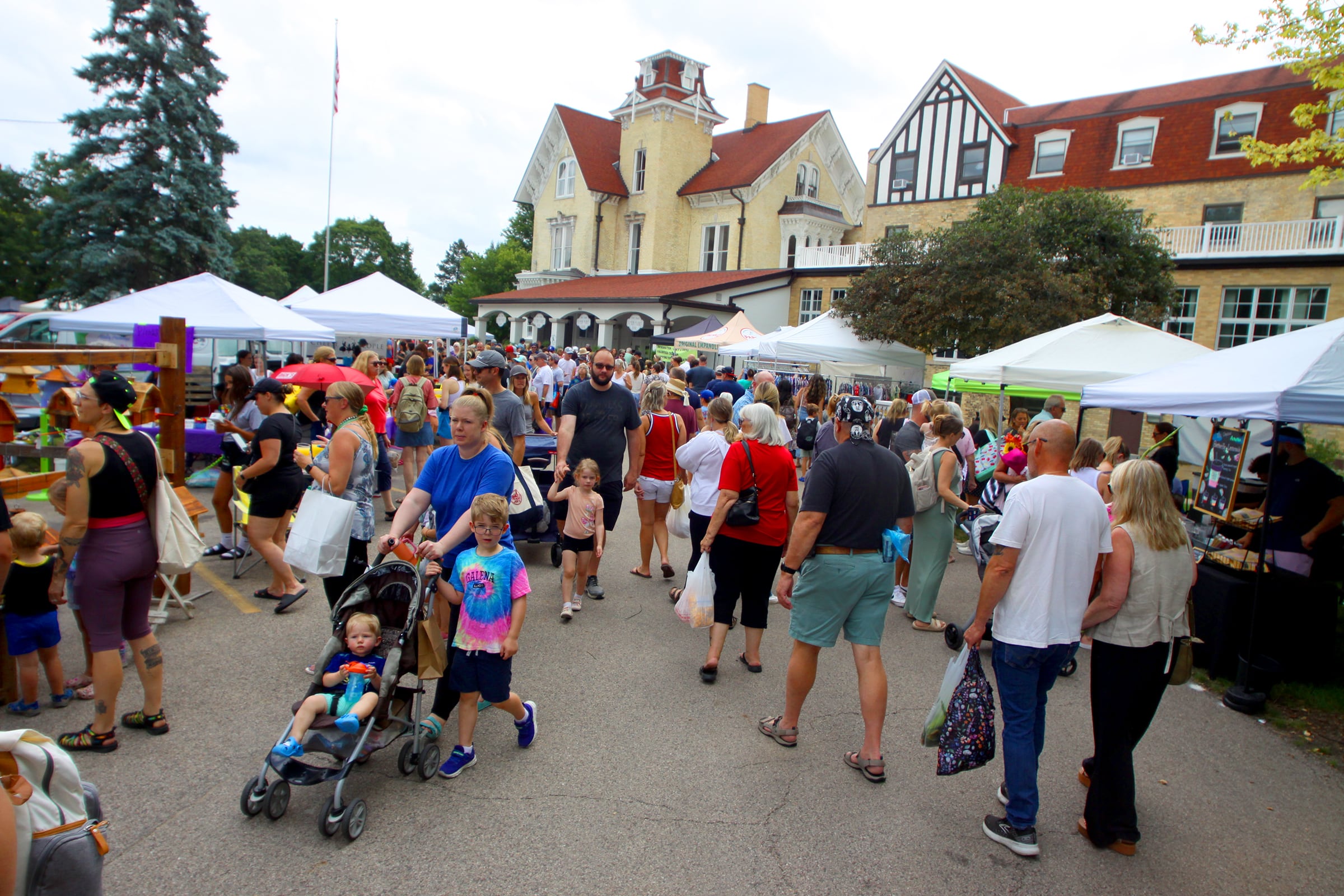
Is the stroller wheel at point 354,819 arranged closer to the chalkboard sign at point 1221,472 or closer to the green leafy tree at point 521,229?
the chalkboard sign at point 1221,472

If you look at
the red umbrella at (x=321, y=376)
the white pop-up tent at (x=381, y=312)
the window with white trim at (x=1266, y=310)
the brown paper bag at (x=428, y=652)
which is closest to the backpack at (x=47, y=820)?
the brown paper bag at (x=428, y=652)

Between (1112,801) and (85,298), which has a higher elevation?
(85,298)

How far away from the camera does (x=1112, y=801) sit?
3381mm

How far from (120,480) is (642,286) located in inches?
1085

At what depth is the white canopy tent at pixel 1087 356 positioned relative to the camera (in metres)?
8.99

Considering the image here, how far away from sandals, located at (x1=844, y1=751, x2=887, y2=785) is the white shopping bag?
3.24 meters

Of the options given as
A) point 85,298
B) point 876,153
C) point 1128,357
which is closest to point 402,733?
point 1128,357

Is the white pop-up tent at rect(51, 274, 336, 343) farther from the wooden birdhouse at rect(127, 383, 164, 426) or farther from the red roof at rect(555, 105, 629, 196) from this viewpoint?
the red roof at rect(555, 105, 629, 196)

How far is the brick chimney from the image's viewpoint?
121 feet

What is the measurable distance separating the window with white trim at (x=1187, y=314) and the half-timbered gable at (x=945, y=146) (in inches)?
332

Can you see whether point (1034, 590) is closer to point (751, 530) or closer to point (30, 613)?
point (751, 530)

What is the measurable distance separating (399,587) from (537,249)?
123 ft

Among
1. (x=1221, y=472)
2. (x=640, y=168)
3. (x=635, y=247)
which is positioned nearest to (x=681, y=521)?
(x=1221, y=472)

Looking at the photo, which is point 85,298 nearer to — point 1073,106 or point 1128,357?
point 1128,357
